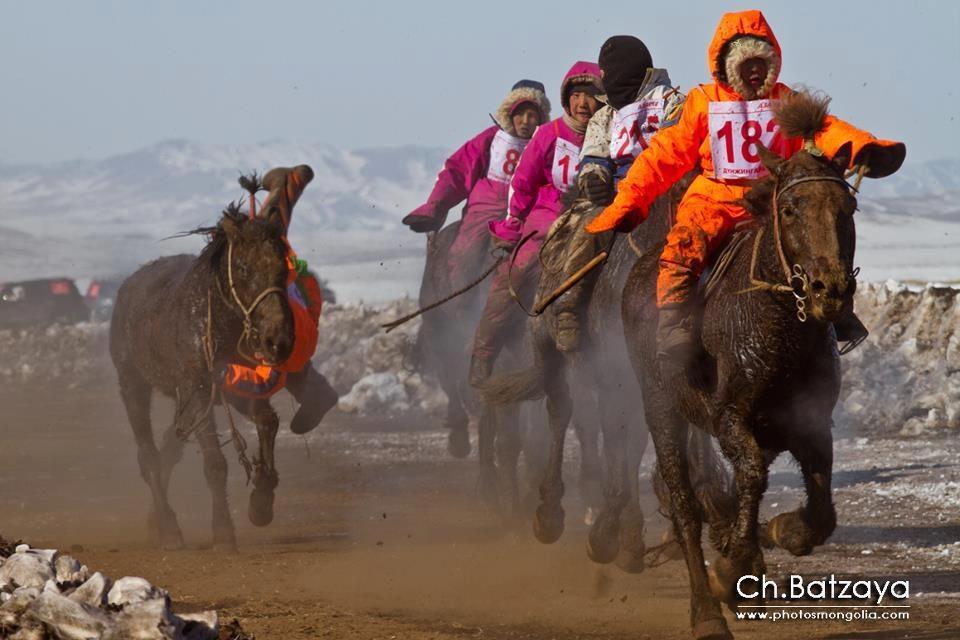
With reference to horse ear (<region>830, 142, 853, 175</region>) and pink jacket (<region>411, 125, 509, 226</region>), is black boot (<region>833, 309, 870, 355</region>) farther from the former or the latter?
pink jacket (<region>411, 125, 509, 226</region>)

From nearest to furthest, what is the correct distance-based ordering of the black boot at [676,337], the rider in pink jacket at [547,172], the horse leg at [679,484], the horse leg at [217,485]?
the black boot at [676,337] → the horse leg at [679,484] → the horse leg at [217,485] → the rider in pink jacket at [547,172]

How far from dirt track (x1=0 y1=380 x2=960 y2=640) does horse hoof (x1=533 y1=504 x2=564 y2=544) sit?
0.20 metres

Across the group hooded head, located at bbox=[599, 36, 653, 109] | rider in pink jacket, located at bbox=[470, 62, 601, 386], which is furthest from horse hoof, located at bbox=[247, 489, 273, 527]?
hooded head, located at bbox=[599, 36, 653, 109]

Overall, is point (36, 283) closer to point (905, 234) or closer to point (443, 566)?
point (443, 566)

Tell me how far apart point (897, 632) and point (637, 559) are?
225 cm

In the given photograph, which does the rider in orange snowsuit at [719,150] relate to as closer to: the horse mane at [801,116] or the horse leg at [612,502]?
the horse mane at [801,116]

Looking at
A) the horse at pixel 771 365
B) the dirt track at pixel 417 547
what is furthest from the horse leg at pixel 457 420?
the horse at pixel 771 365

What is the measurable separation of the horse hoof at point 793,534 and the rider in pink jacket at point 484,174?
745cm

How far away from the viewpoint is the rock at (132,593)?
7297 millimetres

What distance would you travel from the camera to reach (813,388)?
332 inches

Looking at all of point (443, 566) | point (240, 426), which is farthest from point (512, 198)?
point (240, 426)

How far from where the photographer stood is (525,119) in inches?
621

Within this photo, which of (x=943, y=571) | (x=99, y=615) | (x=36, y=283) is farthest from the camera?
(x=36, y=283)

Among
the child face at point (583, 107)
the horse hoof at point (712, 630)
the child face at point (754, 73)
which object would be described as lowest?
the horse hoof at point (712, 630)
